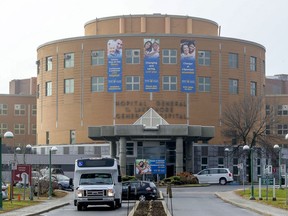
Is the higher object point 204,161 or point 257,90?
point 257,90

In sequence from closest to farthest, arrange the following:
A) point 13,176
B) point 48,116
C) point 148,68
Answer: point 13,176
point 148,68
point 48,116

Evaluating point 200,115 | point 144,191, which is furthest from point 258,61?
point 144,191

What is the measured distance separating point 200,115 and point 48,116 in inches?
851

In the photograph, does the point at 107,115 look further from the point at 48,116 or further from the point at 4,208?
the point at 4,208

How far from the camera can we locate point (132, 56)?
9794 cm

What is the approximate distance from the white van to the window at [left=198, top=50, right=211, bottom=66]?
199ft

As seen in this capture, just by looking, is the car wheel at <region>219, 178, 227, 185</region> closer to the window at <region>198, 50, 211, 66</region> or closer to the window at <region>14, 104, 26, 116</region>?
the window at <region>198, 50, 211, 66</region>

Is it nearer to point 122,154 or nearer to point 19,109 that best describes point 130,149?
point 122,154

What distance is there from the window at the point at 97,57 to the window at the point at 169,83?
8.67 meters

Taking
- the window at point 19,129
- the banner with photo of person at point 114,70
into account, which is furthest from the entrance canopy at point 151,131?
the window at point 19,129

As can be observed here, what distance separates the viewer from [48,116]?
10475 cm

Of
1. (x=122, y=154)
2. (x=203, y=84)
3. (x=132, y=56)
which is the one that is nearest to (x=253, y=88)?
(x=203, y=84)

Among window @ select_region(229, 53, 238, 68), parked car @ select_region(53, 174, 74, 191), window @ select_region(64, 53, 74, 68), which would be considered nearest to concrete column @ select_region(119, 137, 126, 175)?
parked car @ select_region(53, 174, 74, 191)

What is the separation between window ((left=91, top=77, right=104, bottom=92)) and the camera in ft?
324
